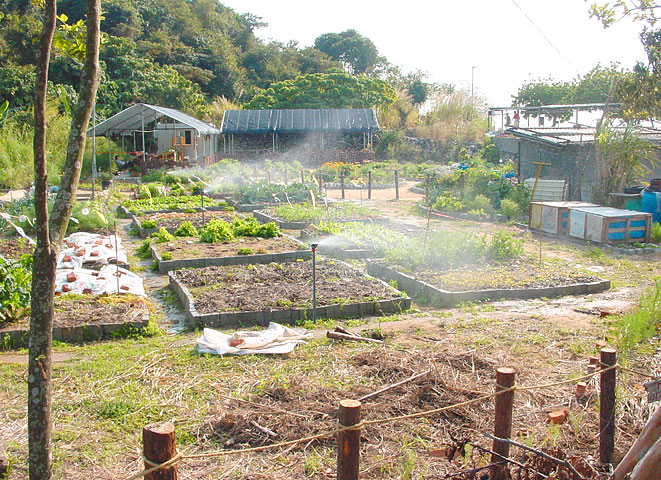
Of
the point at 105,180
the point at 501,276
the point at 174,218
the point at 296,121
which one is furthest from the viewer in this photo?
the point at 296,121

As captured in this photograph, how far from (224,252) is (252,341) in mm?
4893

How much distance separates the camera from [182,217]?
624 inches

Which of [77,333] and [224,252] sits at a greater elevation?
[224,252]

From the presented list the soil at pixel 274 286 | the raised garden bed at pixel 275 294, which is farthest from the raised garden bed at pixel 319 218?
the raised garden bed at pixel 275 294

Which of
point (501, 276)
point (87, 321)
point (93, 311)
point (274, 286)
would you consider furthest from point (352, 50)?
point (87, 321)

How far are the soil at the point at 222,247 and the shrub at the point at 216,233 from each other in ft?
0.44

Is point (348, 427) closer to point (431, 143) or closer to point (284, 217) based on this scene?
point (284, 217)

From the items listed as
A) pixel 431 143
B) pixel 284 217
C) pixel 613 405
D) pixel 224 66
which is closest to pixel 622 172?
pixel 284 217

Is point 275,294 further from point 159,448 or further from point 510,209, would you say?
point 510,209

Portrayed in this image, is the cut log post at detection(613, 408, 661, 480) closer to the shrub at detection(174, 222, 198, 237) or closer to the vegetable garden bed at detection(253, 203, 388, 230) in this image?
the shrub at detection(174, 222, 198, 237)

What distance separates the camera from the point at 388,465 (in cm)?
405

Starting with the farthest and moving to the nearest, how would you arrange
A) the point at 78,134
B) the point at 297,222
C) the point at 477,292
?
1. the point at 297,222
2. the point at 477,292
3. the point at 78,134

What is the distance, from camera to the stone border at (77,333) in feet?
22.1

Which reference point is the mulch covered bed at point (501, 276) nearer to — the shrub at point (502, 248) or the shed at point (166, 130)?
the shrub at point (502, 248)
